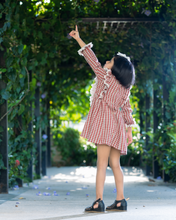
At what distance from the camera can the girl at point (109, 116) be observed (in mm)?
2156

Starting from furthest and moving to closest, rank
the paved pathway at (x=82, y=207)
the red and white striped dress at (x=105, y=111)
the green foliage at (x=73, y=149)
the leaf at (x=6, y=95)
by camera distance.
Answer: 1. the green foliage at (x=73, y=149)
2. the leaf at (x=6, y=95)
3. the red and white striped dress at (x=105, y=111)
4. the paved pathway at (x=82, y=207)

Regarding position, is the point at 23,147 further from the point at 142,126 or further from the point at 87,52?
the point at 142,126

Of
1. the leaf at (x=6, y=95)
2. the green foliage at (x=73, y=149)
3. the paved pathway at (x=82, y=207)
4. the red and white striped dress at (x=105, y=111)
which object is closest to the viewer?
the paved pathway at (x=82, y=207)

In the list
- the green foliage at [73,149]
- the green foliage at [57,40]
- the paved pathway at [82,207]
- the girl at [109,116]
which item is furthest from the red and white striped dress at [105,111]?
the green foliage at [73,149]

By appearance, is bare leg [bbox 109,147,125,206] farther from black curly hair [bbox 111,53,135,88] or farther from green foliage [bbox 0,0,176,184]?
green foliage [bbox 0,0,176,184]

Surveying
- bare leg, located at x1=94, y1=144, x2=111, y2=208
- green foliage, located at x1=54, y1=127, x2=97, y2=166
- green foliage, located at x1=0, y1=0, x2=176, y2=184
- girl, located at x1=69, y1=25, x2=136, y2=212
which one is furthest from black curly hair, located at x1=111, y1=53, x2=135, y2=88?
green foliage, located at x1=54, y1=127, x2=97, y2=166

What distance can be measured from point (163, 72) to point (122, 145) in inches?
76.7

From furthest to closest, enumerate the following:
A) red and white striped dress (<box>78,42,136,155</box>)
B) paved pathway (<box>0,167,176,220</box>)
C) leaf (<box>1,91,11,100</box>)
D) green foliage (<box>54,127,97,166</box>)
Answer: green foliage (<box>54,127,97,166</box>) → leaf (<box>1,91,11,100</box>) → red and white striped dress (<box>78,42,136,155</box>) → paved pathway (<box>0,167,176,220</box>)

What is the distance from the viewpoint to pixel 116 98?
2.24 m

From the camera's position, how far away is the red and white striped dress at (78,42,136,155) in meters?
2.15

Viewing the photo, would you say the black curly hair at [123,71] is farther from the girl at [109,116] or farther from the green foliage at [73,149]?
the green foliage at [73,149]

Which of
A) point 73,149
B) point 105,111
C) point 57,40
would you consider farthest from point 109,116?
point 73,149

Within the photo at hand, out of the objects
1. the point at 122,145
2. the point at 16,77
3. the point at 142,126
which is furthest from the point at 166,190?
the point at 142,126

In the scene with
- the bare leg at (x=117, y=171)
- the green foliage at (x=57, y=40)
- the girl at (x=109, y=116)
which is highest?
the green foliage at (x=57, y=40)
